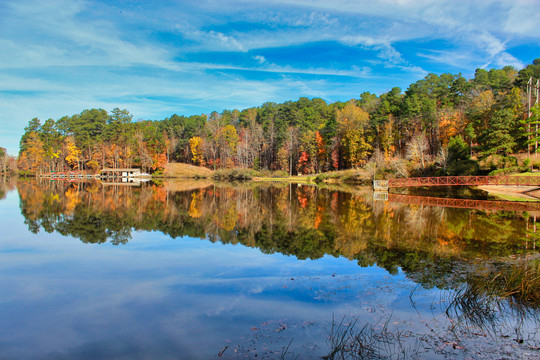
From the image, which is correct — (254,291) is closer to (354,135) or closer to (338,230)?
(338,230)

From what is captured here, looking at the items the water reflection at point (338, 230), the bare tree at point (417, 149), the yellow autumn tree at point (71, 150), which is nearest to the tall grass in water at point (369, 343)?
the water reflection at point (338, 230)

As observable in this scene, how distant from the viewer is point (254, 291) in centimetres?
803

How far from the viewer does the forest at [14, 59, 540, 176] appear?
45.4 m

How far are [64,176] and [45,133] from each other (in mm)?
18148

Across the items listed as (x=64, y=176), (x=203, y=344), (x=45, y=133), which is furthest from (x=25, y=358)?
(x=45, y=133)

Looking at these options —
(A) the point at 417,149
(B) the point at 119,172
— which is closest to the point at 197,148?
(B) the point at 119,172

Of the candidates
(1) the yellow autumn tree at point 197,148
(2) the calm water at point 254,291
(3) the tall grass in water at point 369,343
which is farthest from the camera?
(1) the yellow autumn tree at point 197,148

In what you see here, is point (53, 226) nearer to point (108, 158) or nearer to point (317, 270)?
point (317, 270)

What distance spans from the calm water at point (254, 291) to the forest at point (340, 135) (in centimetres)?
3260

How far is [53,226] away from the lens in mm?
16812

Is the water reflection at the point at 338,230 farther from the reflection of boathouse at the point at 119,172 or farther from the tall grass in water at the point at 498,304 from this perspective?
the reflection of boathouse at the point at 119,172

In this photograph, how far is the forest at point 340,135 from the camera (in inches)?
1789

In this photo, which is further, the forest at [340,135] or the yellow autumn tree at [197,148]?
the yellow autumn tree at [197,148]

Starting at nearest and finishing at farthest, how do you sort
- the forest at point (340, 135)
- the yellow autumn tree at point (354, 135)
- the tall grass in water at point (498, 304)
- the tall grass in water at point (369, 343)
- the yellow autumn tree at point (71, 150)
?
the tall grass in water at point (369, 343) → the tall grass in water at point (498, 304) → the forest at point (340, 135) → the yellow autumn tree at point (354, 135) → the yellow autumn tree at point (71, 150)
